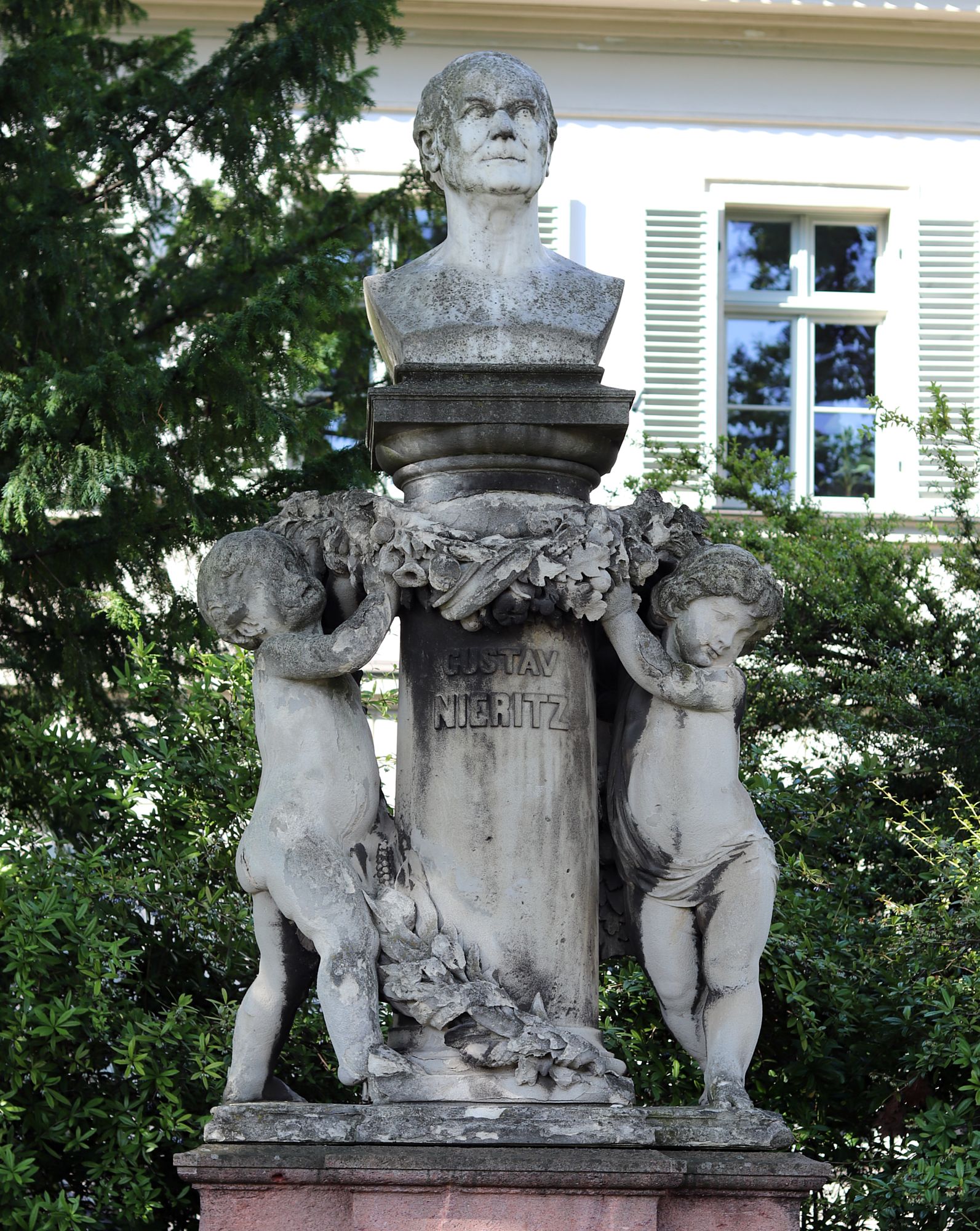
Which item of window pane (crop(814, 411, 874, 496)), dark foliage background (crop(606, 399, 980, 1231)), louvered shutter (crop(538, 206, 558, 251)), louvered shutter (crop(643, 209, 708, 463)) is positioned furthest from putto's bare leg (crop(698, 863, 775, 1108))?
window pane (crop(814, 411, 874, 496))

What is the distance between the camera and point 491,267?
5.36 meters

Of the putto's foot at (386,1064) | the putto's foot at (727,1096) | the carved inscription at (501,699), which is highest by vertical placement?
the carved inscription at (501,699)

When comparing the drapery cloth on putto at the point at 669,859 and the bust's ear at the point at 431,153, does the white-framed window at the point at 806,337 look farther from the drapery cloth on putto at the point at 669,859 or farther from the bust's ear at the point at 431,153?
the drapery cloth on putto at the point at 669,859

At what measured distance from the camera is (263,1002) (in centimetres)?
491

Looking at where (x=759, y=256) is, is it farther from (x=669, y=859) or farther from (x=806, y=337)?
(x=669, y=859)

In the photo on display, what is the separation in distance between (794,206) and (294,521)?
10.1 m

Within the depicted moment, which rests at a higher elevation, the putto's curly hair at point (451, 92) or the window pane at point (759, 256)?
the window pane at point (759, 256)

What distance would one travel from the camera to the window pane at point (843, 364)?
1449cm

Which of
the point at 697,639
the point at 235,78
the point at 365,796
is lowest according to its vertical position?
the point at 365,796

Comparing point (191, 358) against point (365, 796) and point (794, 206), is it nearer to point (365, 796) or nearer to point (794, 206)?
point (365, 796)

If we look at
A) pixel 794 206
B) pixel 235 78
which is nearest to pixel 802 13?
pixel 794 206

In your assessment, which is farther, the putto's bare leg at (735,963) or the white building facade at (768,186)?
the white building facade at (768,186)

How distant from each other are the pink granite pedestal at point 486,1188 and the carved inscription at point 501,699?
1039 mm

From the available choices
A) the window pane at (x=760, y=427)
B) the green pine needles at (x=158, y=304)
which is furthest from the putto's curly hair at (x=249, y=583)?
the window pane at (x=760, y=427)
